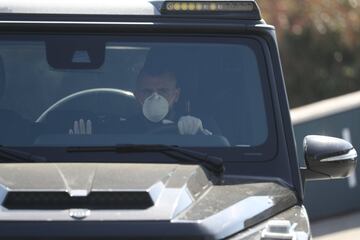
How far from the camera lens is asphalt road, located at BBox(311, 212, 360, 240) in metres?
10.6

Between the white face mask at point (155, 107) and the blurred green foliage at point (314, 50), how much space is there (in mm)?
13834

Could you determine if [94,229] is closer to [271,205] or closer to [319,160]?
[271,205]

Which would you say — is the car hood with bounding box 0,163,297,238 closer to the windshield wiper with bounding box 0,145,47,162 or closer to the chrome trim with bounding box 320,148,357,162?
the windshield wiper with bounding box 0,145,47,162

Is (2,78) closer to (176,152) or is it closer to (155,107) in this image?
(155,107)

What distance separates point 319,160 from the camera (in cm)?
486

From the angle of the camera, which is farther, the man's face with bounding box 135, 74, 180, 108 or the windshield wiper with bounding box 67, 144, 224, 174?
the man's face with bounding box 135, 74, 180, 108

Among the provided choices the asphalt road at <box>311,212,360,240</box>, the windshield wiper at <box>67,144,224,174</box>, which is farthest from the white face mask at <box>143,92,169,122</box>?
the asphalt road at <box>311,212,360,240</box>

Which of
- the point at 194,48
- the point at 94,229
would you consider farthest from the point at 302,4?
the point at 94,229

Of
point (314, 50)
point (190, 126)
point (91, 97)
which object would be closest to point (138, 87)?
point (91, 97)

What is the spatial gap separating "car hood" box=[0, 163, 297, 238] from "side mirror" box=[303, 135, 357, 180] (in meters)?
0.46

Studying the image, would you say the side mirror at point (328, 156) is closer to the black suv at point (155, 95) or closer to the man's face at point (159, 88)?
the black suv at point (155, 95)

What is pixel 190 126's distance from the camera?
15.9 ft

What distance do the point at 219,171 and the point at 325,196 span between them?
7063mm

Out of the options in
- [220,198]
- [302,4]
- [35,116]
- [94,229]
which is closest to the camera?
[94,229]
